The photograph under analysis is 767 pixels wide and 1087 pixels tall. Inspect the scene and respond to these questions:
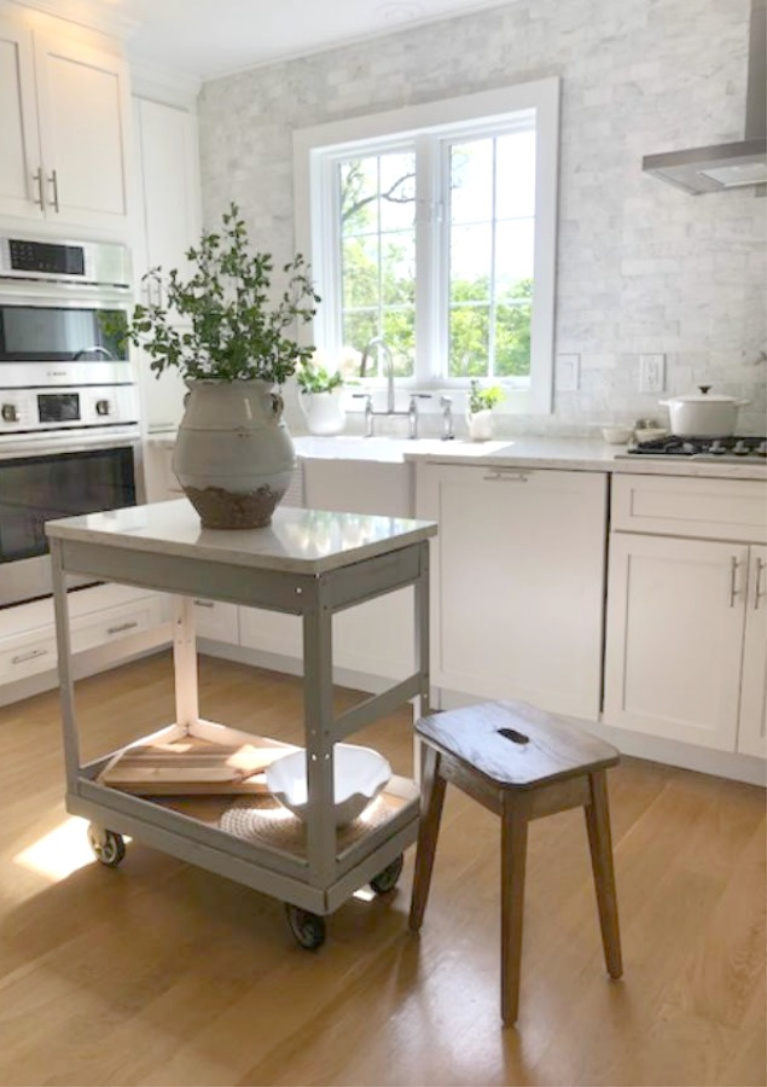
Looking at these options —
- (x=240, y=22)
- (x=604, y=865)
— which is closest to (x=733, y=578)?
(x=604, y=865)

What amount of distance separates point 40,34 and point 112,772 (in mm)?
2436

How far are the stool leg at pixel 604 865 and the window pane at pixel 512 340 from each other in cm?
207

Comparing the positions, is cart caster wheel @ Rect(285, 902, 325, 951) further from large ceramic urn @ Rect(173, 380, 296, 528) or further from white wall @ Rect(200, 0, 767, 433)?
white wall @ Rect(200, 0, 767, 433)

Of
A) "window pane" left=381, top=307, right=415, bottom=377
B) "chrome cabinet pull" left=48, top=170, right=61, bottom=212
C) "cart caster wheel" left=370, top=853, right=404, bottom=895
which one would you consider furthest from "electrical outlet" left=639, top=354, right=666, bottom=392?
"chrome cabinet pull" left=48, top=170, right=61, bottom=212

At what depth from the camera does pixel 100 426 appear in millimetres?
3312

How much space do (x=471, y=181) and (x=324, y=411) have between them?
1.06 m

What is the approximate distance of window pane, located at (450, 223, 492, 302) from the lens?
3.41m

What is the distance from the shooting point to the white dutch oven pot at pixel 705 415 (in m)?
2.67

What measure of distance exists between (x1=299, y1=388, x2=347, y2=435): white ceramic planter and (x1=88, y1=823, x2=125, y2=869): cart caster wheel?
1.98 metres

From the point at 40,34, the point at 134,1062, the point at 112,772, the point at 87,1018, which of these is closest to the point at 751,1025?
the point at 134,1062

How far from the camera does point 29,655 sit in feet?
10.2

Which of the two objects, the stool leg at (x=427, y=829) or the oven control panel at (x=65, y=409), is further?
the oven control panel at (x=65, y=409)

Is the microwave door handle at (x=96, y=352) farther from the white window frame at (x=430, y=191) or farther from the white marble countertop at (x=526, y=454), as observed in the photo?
the white window frame at (x=430, y=191)

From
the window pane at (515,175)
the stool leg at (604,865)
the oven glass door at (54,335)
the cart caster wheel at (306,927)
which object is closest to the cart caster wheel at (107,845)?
the cart caster wheel at (306,927)
